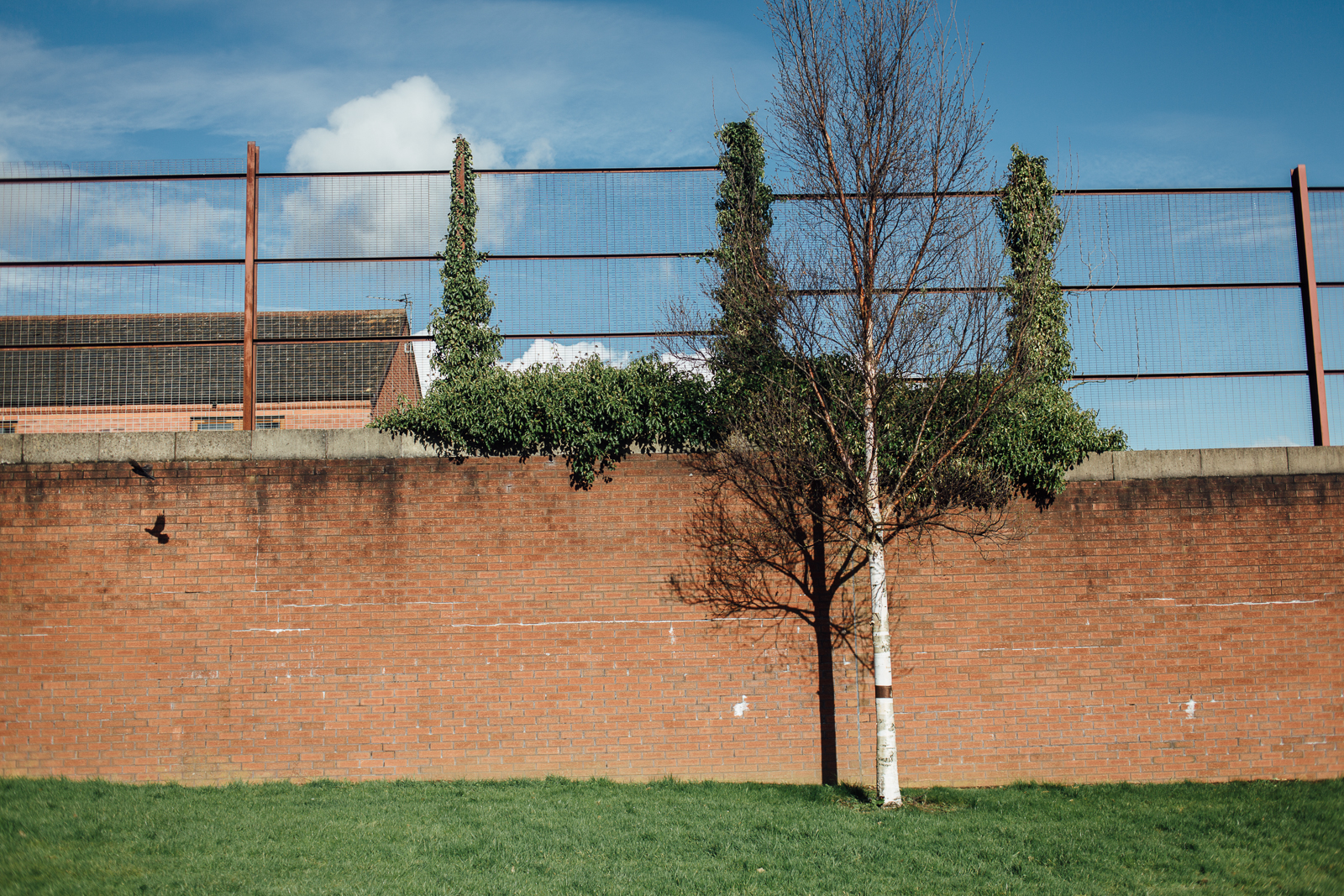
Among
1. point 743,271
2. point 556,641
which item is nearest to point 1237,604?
point 743,271

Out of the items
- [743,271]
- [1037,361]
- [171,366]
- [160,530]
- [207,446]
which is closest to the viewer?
[1037,361]

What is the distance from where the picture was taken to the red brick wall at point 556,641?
26.9ft

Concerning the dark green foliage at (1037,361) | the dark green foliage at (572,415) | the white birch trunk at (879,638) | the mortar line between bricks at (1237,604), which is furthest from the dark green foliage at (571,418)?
the mortar line between bricks at (1237,604)

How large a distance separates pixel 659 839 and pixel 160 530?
6.16m

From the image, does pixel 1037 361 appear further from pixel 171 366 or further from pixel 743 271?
pixel 171 366

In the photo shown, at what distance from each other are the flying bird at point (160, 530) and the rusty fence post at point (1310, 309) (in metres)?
13.2

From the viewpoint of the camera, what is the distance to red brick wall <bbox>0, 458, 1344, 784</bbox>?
821cm

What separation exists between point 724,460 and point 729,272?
2008mm

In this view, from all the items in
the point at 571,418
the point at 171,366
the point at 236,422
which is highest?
the point at 171,366

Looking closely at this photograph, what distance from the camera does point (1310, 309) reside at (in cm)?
997

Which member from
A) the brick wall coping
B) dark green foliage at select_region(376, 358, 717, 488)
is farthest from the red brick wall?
dark green foliage at select_region(376, 358, 717, 488)

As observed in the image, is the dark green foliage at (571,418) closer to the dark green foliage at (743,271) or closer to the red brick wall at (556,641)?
the red brick wall at (556,641)

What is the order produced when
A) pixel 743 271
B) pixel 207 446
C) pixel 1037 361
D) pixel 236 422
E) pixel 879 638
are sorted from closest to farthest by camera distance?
pixel 879 638 → pixel 1037 361 → pixel 743 271 → pixel 207 446 → pixel 236 422

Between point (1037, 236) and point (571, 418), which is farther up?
point (1037, 236)
